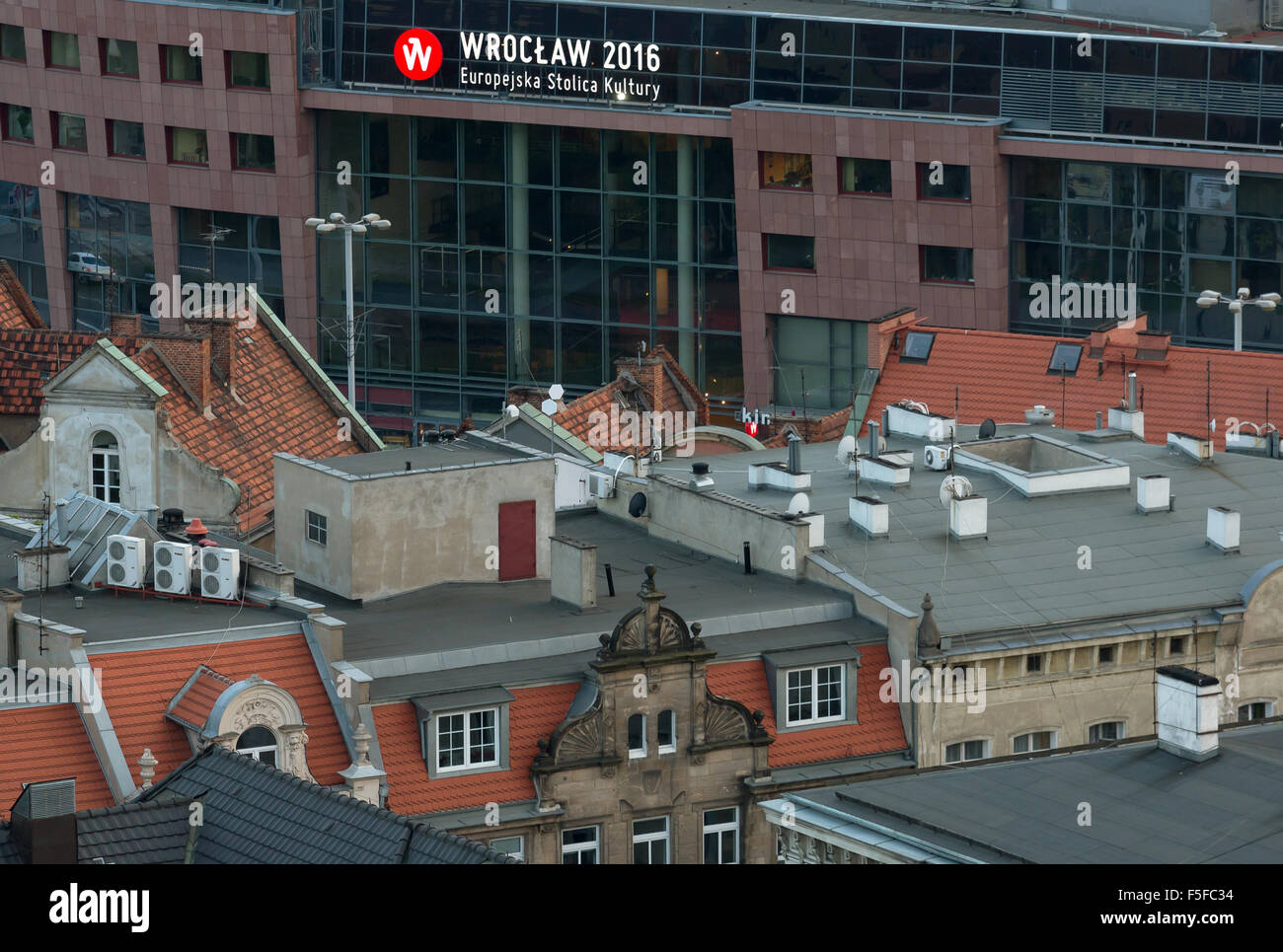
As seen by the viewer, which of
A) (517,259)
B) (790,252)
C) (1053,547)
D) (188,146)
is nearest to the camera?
(1053,547)

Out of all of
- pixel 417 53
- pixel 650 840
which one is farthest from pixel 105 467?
pixel 417 53

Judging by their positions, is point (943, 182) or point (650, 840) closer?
point (650, 840)

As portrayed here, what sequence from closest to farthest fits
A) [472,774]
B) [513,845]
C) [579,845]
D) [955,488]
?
[513,845] → [472,774] → [579,845] → [955,488]

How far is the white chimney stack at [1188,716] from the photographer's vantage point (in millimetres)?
59844

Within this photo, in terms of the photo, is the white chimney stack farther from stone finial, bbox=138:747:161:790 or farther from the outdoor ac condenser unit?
the outdoor ac condenser unit

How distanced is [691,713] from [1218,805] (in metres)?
17.2

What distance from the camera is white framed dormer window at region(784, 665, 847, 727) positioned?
248ft

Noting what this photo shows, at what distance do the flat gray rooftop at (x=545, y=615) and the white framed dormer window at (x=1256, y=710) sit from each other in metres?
8.98

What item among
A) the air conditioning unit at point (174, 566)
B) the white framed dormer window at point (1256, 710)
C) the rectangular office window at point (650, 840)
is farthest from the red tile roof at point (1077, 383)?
the air conditioning unit at point (174, 566)

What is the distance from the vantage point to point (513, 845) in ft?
233

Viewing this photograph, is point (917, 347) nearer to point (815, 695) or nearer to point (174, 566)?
point (815, 695)

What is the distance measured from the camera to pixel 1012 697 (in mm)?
77188

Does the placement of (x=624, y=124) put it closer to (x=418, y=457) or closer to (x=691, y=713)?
(x=418, y=457)

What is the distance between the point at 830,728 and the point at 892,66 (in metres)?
57.9
